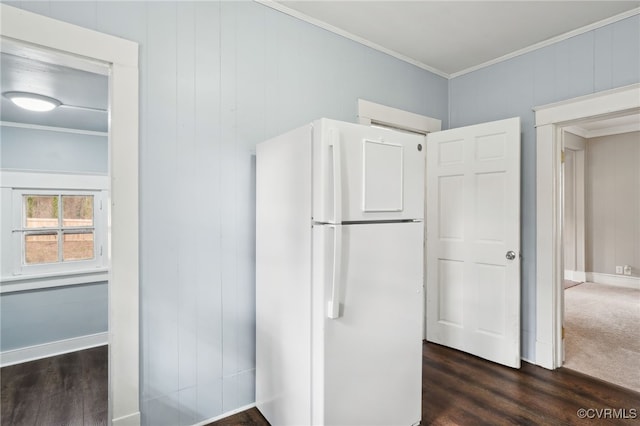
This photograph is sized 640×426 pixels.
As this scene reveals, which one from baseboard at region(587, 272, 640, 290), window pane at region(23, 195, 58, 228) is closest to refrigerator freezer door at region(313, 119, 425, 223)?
window pane at region(23, 195, 58, 228)

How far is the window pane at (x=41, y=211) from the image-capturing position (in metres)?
3.37

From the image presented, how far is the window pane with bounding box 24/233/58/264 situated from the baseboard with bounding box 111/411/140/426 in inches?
98.1

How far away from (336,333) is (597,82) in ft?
8.76

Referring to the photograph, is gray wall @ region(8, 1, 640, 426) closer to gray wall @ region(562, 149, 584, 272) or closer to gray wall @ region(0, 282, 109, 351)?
gray wall @ region(0, 282, 109, 351)

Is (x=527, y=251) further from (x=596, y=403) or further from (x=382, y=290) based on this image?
(x=382, y=290)

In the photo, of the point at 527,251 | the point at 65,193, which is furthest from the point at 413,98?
the point at 65,193

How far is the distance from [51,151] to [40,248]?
0.99m

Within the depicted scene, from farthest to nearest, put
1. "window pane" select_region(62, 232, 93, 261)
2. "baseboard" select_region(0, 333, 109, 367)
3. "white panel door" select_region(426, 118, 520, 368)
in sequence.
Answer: "window pane" select_region(62, 232, 93, 261) → "baseboard" select_region(0, 333, 109, 367) → "white panel door" select_region(426, 118, 520, 368)

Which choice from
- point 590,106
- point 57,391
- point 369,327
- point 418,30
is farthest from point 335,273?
point 57,391

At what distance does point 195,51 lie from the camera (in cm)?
197

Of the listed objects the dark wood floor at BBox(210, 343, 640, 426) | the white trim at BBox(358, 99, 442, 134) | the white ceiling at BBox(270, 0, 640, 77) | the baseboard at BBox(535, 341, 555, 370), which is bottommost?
the dark wood floor at BBox(210, 343, 640, 426)

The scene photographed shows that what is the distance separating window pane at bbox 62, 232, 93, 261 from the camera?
3.53 metres

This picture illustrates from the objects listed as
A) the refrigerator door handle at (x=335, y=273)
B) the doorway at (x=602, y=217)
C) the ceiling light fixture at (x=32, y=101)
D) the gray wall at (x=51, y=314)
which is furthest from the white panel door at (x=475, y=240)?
the gray wall at (x=51, y=314)

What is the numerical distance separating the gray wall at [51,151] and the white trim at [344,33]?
2.35m
